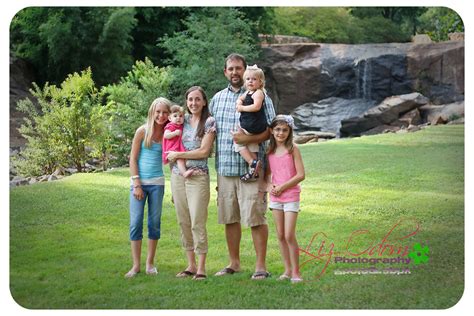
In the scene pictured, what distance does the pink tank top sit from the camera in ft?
17.2

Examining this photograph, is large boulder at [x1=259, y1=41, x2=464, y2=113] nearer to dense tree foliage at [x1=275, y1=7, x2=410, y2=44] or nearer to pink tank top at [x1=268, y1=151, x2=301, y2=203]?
dense tree foliage at [x1=275, y1=7, x2=410, y2=44]

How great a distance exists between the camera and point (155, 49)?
22.7ft

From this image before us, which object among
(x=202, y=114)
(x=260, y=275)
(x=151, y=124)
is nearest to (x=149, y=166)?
(x=151, y=124)

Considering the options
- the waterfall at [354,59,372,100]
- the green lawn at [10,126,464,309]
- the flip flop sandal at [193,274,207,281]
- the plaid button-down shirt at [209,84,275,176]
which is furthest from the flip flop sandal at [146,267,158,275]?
the waterfall at [354,59,372,100]

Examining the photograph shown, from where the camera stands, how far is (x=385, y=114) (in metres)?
8.31

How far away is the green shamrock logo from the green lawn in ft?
0.11

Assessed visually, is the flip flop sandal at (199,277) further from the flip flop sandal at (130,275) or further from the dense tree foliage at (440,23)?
the dense tree foliage at (440,23)

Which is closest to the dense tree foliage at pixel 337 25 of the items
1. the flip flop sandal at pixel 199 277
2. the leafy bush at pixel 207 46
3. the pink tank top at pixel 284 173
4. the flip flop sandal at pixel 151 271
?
the leafy bush at pixel 207 46

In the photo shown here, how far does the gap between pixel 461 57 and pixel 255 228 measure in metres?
2.30

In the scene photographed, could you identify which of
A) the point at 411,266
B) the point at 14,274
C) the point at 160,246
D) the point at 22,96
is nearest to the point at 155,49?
the point at 22,96

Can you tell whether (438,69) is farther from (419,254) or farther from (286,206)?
(286,206)

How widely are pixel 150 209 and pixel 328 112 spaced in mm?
4056

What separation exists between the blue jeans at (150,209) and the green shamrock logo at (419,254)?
1954 millimetres

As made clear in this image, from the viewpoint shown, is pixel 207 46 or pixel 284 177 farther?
pixel 207 46
